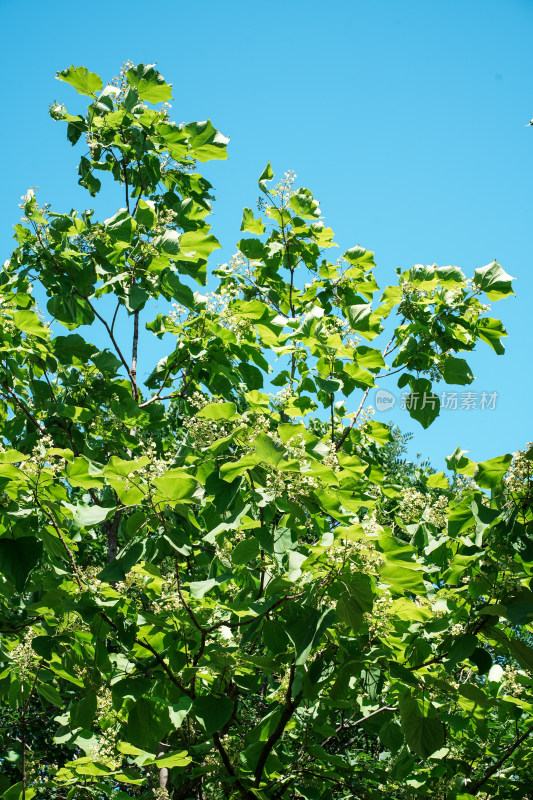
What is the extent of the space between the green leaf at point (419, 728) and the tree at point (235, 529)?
1 centimetres

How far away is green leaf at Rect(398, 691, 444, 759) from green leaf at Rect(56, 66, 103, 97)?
451 centimetres

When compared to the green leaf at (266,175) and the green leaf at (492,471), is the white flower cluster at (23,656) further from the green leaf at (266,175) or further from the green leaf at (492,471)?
the green leaf at (266,175)

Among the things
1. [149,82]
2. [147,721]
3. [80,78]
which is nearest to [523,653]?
[147,721]

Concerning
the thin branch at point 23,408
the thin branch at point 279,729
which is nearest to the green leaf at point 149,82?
the thin branch at point 23,408

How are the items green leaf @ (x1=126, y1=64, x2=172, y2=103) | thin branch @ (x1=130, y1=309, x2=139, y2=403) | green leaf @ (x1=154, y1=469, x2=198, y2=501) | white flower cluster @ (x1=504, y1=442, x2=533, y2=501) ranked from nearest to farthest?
green leaf @ (x1=154, y1=469, x2=198, y2=501) < white flower cluster @ (x1=504, y1=442, x2=533, y2=501) < green leaf @ (x1=126, y1=64, x2=172, y2=103) < thin branch @ (x1=130, y1=309, x2=139, y2=403)

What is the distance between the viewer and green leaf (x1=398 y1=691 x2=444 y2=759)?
293cm

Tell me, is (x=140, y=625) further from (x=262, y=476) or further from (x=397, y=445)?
(x=397, y=445)

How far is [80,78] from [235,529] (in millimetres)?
3570

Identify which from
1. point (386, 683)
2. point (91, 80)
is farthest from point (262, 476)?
point (91, 80)

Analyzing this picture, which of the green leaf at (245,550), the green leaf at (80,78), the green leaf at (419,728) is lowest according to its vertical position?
the green leaf at (419,728)

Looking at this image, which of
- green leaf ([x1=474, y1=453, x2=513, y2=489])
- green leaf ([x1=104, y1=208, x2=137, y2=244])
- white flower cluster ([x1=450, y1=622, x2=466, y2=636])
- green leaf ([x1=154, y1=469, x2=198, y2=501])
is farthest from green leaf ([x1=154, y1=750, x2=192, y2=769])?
green leaf ([x1=104, y1=208, x2=137, y2=244])

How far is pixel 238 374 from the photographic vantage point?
457 cm

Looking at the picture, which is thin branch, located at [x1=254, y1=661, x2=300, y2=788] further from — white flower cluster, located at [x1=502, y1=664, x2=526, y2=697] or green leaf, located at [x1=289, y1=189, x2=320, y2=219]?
green leaf, located at [x1=289, y1=189, x2=320, y2=219]

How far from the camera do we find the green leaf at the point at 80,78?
4.65 metres
